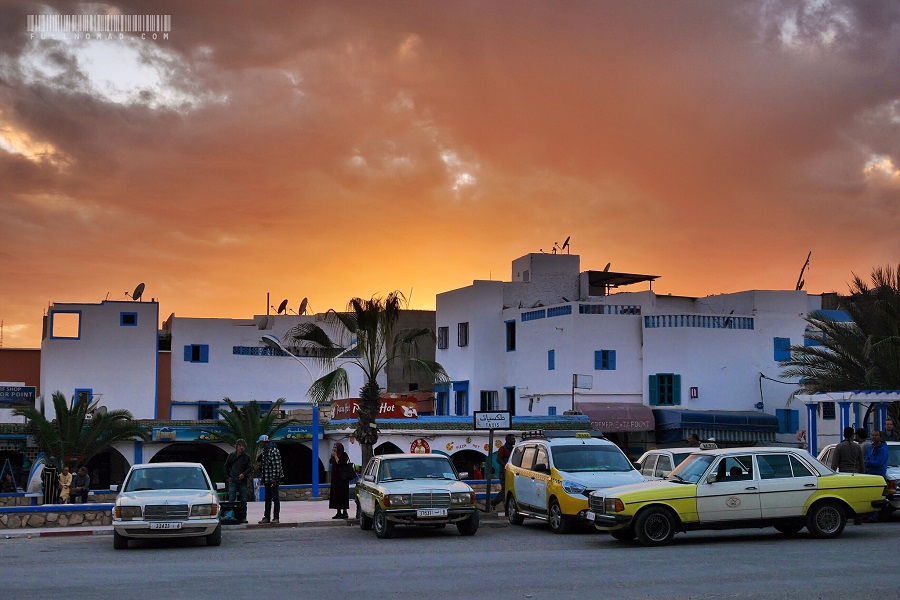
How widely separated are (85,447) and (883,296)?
92.2 feet

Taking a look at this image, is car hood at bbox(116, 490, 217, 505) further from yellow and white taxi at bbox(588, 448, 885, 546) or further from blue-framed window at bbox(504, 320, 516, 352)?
blue-framed window at bbox(504, 320, 516, 352)

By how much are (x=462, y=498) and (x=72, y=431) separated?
1001 inches

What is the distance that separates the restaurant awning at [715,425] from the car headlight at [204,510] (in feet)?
99.8

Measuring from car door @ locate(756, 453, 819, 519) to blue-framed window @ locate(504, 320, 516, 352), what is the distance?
3620 centimetres

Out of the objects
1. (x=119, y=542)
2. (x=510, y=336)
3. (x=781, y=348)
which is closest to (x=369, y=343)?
(x=119, y=542)

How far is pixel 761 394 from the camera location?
1932 inches

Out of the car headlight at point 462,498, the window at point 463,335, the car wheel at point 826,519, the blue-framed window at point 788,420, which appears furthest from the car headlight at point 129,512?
the window at point 463,335

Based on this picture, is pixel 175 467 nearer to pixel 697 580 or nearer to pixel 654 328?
pixel 697 580

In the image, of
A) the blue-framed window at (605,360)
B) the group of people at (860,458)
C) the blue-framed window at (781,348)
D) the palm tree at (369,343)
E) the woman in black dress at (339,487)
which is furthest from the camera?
the blue-framed window at (781,348)

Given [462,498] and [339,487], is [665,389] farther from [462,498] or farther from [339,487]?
[462,498]

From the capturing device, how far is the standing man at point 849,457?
66.9ft

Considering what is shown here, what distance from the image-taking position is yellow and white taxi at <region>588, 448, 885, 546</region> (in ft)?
55.5

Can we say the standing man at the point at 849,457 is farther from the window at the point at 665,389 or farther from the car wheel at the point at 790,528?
the window at the point at 665,389

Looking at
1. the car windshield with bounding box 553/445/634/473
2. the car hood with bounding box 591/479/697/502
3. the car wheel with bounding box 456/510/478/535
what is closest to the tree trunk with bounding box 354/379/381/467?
the car wheel with bounding box 456/510/478/535
